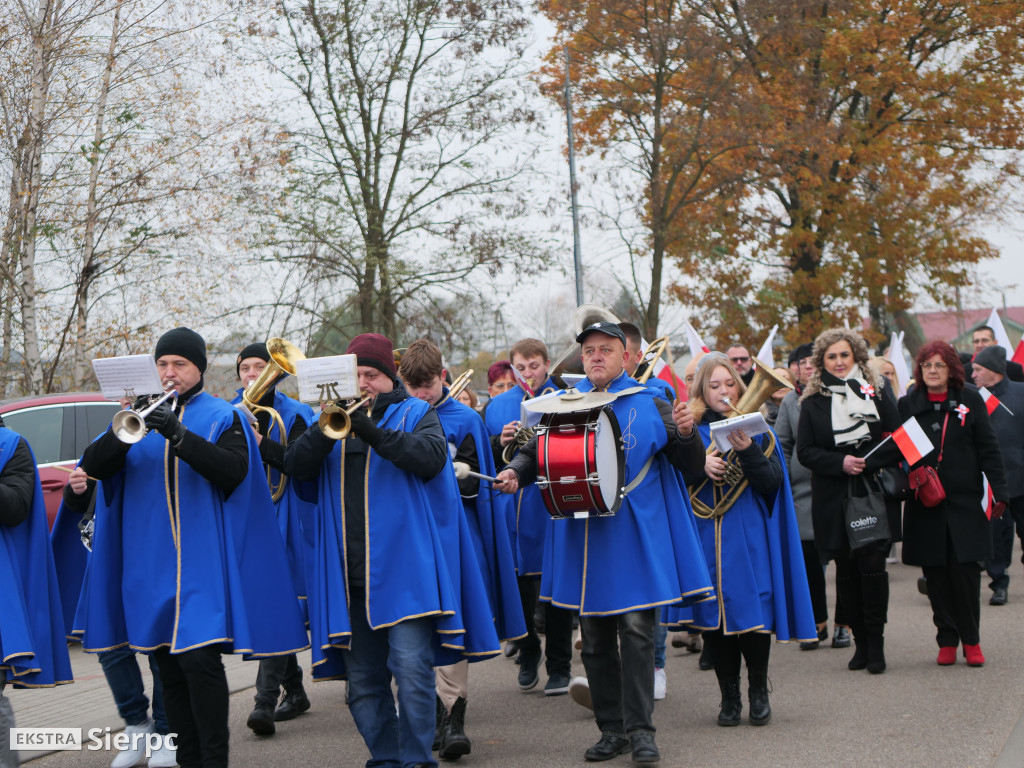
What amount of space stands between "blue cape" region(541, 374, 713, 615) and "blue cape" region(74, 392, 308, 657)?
1.32 m

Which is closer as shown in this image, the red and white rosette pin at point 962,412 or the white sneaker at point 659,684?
the white sneaker at point 659,684

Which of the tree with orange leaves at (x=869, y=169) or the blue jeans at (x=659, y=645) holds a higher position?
the tree with orange leaves at (x=869, y=169)

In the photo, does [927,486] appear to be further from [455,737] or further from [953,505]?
[455,737]

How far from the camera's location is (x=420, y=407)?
5.35 meters

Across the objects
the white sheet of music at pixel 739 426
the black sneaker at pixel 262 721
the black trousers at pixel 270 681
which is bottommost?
the black sneaker at pixel 262 721

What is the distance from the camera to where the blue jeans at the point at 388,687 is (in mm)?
5039

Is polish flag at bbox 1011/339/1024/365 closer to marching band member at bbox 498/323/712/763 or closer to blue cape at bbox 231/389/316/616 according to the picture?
marching band member at bbox 498/323/712/763

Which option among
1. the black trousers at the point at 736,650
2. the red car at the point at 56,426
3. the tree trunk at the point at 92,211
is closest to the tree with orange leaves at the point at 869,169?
the tree trunk at the point at 92,211

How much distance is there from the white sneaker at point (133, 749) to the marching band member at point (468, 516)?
1.44 m

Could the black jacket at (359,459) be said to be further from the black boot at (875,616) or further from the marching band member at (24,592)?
the black boot at (875,616)

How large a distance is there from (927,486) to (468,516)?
3.13 meters

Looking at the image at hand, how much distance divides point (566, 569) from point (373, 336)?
4.76 ft

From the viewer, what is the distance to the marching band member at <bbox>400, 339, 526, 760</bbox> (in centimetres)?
606

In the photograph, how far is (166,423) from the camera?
4.61 metres
